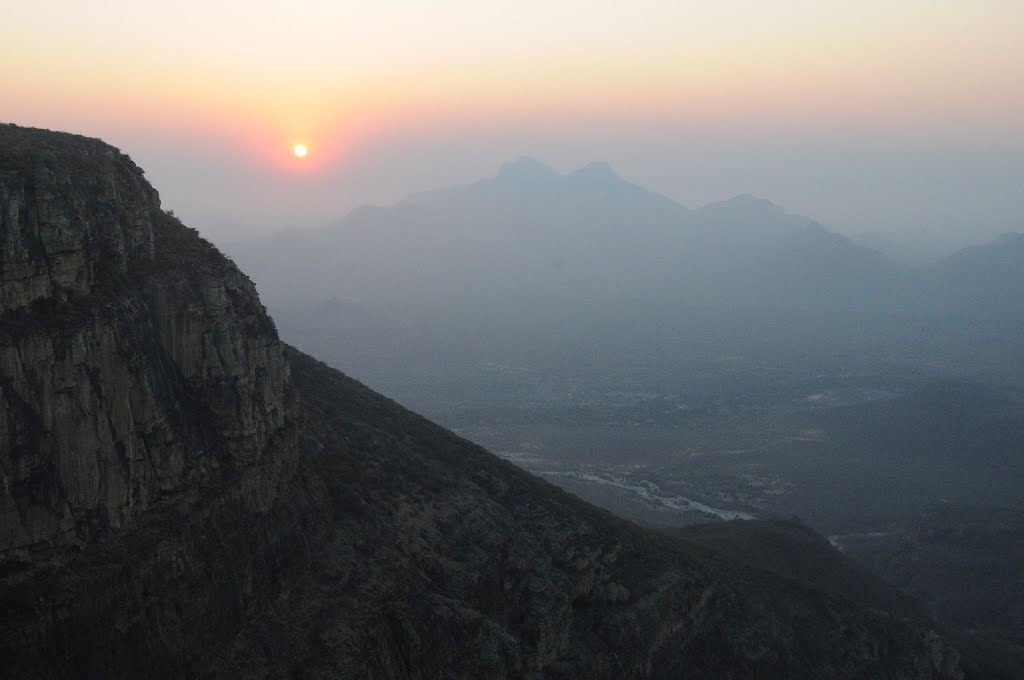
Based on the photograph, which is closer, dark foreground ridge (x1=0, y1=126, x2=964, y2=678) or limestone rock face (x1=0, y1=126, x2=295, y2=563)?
limestone rock face (x1=0, y1=126, x2=295, y2=563)

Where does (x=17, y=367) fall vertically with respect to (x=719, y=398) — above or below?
above

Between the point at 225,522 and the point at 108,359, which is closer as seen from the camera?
the point at 108,359

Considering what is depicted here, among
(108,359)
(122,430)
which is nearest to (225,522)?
(122,430)

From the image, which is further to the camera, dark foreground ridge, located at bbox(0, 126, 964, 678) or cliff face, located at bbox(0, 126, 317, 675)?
dark foreground ridge, located at bbox(0, 126, 964, 678)

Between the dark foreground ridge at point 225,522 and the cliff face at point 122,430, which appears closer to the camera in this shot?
the cliff face at point 122,430

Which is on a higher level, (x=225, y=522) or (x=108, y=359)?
(x=108, y=359)

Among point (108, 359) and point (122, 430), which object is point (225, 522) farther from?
point (108, 359)

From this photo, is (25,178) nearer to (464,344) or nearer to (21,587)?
(21,587)

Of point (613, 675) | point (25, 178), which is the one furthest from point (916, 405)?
point (25, 178)
